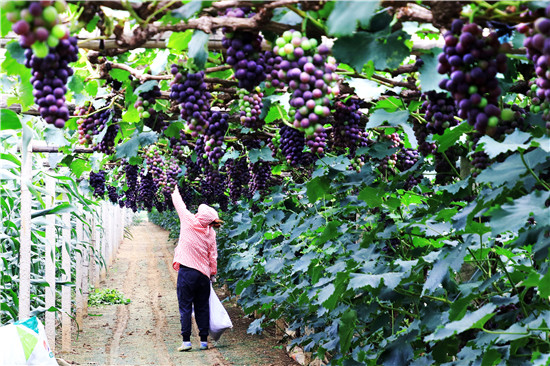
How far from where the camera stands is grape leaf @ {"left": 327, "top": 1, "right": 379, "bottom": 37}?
5.49 ft

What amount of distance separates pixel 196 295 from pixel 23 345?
4.67 meters

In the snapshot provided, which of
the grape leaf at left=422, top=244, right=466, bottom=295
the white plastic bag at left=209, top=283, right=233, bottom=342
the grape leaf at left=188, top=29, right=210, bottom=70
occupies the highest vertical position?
the grape leaf at left=188, top=29, right=210, bottom=70

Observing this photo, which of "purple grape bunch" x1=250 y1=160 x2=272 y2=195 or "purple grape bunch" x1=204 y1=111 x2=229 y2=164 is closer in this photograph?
"purple grape bunch" x1=204 y1=111 x2=229 y2=164

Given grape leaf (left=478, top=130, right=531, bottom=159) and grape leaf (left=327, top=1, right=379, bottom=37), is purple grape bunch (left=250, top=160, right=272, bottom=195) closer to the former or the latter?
grape leaf (left=478, top=130, right=531, bottom=159)

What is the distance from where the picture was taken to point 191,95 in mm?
2527

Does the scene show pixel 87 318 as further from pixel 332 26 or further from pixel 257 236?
pixel 332 26

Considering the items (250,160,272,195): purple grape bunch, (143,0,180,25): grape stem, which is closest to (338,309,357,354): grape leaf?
(143,0,180,25): grape stem

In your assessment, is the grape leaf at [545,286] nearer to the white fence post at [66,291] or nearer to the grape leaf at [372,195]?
the grape leaf at [372,195]

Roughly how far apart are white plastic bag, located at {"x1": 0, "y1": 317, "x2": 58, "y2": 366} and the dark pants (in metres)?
4.15

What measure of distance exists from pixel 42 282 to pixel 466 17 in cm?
544

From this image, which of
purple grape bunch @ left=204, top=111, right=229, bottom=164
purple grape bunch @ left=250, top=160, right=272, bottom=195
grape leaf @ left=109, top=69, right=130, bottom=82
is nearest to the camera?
grape leaf @ left=109, top=69, right=130, bottom=82

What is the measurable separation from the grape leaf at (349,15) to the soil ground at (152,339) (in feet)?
20.3

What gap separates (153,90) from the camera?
11.2 feet

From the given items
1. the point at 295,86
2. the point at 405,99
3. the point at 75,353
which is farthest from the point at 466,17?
the point at 75,353
